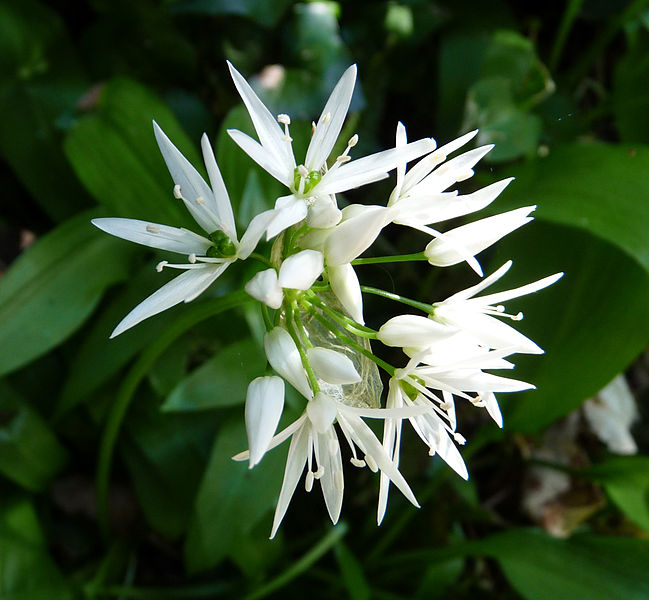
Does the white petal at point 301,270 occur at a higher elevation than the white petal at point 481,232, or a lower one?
higher

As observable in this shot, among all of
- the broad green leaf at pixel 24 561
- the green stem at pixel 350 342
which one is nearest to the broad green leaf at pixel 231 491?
the broad green leaf at pixel 24 561

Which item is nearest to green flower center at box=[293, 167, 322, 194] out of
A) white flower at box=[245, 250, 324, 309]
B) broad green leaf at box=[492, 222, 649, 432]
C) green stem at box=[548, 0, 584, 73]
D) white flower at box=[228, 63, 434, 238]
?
white flower at box=[228, 63, 434, 238]

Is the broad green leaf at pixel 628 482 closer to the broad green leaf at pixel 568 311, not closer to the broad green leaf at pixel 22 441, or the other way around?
the broad green leaf at pixel 568 311

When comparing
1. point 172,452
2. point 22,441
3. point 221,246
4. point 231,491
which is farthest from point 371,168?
point 22,441

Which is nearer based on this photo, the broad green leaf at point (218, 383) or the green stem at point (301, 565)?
the broad green leaf at point (218, 383)

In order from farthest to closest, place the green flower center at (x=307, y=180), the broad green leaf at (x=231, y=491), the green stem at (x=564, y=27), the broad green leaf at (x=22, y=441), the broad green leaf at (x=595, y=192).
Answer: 1. the green stem at (x=564, y=27)
2. the broad green leaf at (x=22, y=441)
3. the broad green leaf at (x=231, y=491)
4. the broad green leaf at (x=595, y=192)
5. the green flower center at (x=307, y=180)

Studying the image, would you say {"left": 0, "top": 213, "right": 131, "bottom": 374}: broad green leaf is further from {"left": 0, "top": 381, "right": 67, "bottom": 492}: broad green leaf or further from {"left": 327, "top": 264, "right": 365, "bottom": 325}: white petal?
{"left": 327, "top": 264, "right": 365, "bottom": 325}: white petal

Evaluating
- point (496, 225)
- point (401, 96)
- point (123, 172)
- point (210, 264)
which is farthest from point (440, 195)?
point (401, 96)

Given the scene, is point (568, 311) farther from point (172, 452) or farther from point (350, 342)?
point (172, 452)
